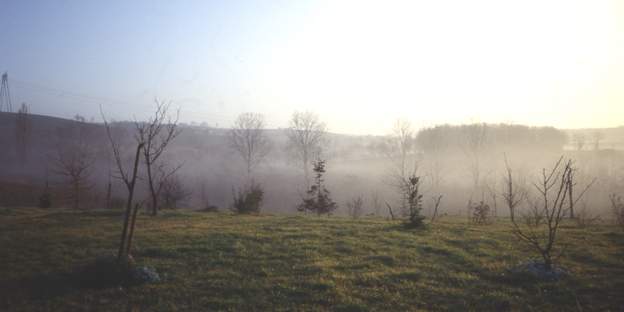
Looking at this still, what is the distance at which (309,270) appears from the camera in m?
8.80

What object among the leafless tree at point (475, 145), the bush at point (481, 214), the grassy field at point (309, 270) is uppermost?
the leafless tree at point (475, 145)

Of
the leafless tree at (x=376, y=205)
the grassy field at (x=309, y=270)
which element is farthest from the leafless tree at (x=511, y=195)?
the leafless tree at (x=376, y=205)

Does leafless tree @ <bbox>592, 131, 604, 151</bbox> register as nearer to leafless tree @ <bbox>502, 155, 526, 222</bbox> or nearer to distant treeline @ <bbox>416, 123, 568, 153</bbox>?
distant treeline @ <bbox>416, 123, 568, 153</bbox>

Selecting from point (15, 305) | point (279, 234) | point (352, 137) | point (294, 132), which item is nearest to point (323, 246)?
point (279, 234)

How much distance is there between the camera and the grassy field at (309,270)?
22.0 ft

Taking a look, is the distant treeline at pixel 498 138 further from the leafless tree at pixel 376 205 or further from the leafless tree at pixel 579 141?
the leafless tree at pixel 376 205

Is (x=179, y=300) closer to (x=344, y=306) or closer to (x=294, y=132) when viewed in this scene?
(x=344, y=306)

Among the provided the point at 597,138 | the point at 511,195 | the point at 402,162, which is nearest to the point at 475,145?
the point at 402,162

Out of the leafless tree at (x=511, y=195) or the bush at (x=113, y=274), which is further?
the leafless tree at (x=511, y=195)

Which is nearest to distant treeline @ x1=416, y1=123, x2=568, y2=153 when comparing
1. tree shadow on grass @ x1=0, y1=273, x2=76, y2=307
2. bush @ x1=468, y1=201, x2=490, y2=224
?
bush @ x1=468, y1=201, x2=490, y2=224

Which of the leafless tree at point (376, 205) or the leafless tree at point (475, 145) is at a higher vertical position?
the leafless tree at point (475, 145)

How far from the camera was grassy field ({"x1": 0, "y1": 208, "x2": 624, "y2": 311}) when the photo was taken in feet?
22.0

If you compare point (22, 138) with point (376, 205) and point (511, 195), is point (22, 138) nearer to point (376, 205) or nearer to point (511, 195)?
point (376, 205)

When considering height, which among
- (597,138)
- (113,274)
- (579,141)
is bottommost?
(113,274)
